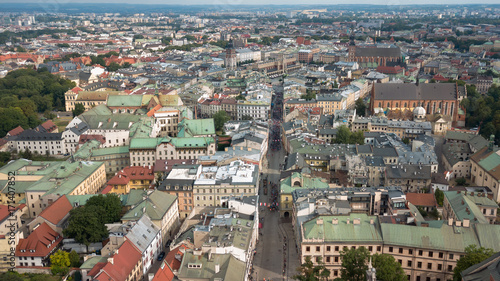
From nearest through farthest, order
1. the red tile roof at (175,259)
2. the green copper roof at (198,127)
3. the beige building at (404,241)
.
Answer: the red tile roof at (175,259)
the beige building at (404,241)
the green copper roof at (198,127)

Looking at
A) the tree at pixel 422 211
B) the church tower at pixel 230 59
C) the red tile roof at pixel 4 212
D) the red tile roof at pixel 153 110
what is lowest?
the tree at pixel 422 211

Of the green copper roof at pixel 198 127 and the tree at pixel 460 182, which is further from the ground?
the green copper roof at pixel 198 127

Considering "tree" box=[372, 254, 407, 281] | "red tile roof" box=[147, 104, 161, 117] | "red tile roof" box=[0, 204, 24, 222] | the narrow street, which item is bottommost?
the narrow street

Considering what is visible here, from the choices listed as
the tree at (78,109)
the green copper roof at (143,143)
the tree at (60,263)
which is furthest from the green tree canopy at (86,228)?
the tree at (78,109)

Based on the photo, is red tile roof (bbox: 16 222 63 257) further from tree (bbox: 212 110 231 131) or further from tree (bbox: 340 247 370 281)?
tree (bbox: 212 110 231 131)

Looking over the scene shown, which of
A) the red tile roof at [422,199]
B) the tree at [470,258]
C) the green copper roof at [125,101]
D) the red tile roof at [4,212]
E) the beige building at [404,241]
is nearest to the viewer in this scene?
the tree at [470,258]

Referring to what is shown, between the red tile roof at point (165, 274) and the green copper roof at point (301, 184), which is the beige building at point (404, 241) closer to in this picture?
the green copper roof at point (301, 184)

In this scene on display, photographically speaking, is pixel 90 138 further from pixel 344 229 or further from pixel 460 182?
pixel 460 182

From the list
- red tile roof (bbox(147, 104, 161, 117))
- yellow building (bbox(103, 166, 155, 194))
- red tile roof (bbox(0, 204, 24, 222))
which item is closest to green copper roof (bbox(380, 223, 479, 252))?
yellow building (bbox(103, 166, 155, 194))

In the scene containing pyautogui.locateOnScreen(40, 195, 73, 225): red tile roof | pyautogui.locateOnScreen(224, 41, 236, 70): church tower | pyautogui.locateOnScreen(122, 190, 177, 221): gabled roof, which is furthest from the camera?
pyautogui.locateOnScreen(224, 41, 236, 70): church tower

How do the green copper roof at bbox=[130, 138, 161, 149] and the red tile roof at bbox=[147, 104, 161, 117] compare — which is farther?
the red tile roof at bbox=[147, 104, 161, 117]
